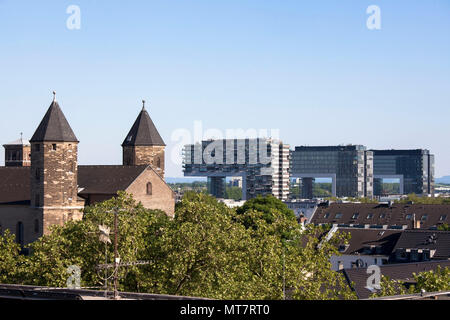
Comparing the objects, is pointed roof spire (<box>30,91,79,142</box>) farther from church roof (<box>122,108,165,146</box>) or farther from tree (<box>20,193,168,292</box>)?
tree (<box>20,193,168,292</box>)

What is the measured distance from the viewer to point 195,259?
176 feet

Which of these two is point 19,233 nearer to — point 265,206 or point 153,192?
point 153,192

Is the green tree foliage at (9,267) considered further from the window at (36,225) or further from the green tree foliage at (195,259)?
the window at (36,225)

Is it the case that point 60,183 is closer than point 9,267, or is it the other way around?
point 9,267

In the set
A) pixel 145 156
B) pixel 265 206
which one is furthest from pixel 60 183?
pixel 265 206

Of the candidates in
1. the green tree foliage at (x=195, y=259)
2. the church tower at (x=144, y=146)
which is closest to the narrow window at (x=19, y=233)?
the church tower at (x=144, y=146)

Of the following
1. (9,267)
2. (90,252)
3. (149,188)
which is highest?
(149,188)

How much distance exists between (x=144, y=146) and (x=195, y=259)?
1820 inches

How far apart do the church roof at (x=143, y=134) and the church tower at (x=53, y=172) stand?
14914 mm

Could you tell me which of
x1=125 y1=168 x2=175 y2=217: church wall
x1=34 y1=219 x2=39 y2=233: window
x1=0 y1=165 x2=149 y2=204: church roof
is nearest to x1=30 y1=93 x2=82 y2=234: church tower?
x1=34 y1=219 x2=39 y2=233: window

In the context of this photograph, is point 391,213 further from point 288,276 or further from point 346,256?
point 288,276

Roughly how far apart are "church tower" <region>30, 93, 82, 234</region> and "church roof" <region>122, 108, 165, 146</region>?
14.9 meters

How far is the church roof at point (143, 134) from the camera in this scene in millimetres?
98938

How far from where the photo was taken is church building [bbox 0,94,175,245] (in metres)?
83.5
